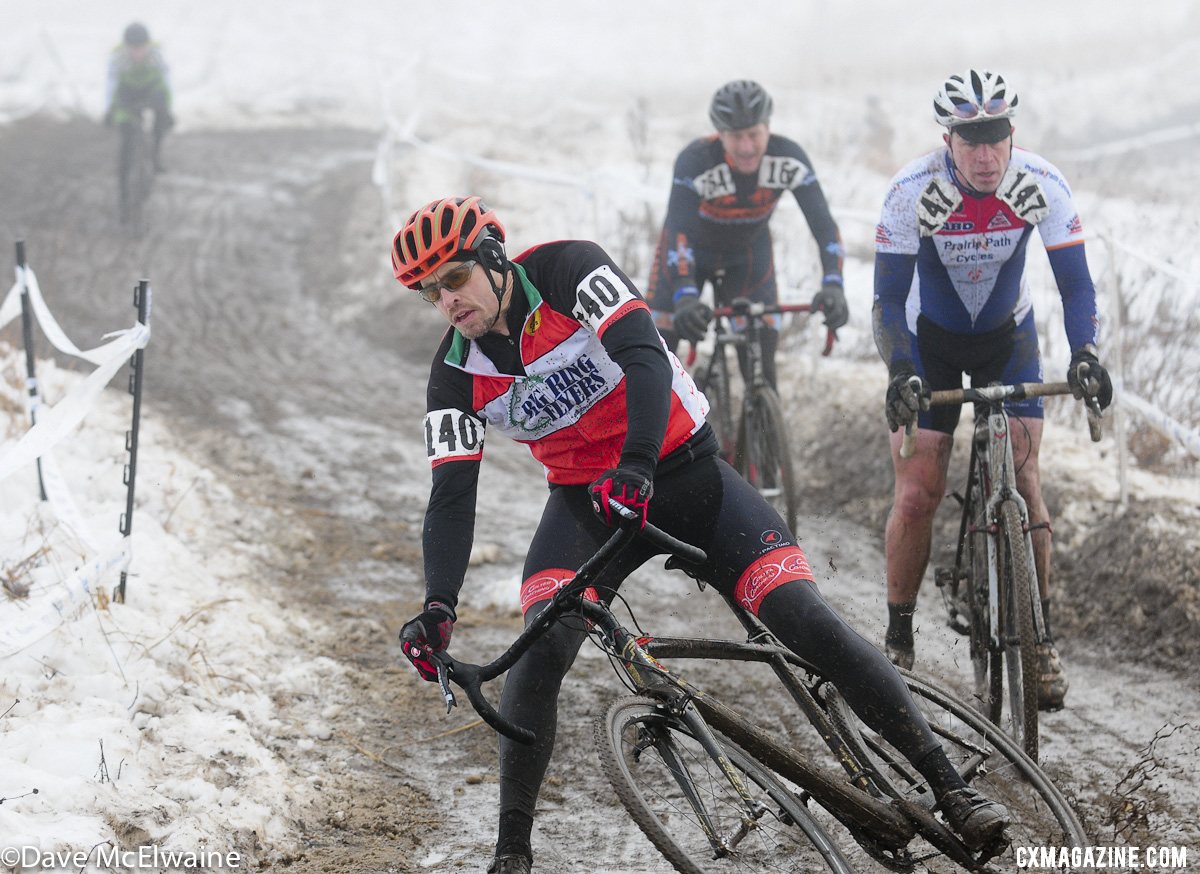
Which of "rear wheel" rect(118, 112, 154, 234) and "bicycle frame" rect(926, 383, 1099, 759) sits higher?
"rear wheel" rect(118, 112, 154, 234)

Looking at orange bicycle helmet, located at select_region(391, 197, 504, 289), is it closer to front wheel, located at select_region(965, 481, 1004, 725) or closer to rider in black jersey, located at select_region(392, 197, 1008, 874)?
rider in black jersey, located at select_region(392, 197, 1008, 874)

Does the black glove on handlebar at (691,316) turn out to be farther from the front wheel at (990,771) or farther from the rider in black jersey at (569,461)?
the front wheel at (990,771)

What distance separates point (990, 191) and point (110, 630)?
13.9ft

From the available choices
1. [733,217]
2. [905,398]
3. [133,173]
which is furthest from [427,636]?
[133,173]

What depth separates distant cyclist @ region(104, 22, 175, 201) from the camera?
49.4ft

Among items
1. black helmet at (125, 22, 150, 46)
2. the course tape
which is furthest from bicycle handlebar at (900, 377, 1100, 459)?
black helmet at (125, 22, 150, 46)

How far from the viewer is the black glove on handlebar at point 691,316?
6773mm

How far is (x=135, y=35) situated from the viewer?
15367 millimetres

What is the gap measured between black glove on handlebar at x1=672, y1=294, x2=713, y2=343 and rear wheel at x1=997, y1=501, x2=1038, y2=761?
99.4 inches

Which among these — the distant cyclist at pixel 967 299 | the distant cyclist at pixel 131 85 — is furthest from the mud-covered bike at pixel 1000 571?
the distant cyclist at pixel 131 85

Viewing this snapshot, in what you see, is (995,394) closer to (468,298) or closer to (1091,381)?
(1091,381)

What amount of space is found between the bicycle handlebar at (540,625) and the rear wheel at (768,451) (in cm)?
347

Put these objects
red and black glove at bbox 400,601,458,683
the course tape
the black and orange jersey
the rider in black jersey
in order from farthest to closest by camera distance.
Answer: the black and orange jersey
the course tape
the rider in black jersey
red and black glove at bbox 400,601,458,683

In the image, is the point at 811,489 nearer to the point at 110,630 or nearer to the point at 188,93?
the point at 110,630
